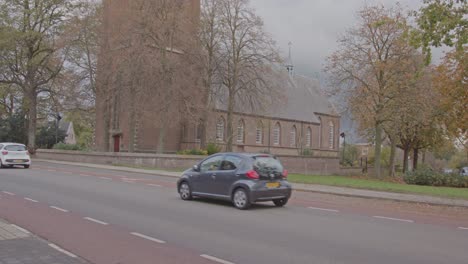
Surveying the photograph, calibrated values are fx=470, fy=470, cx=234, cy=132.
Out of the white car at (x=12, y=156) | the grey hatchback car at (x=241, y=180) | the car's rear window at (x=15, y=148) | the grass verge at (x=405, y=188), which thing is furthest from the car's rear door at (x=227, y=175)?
the car's rear window at (x=15, y=148)

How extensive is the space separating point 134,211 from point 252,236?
3.93 meters

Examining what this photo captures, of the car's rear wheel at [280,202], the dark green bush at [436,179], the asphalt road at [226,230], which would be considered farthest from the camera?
the dark green bush at [436,179]

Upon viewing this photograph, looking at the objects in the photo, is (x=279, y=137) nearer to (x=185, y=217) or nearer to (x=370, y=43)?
(x=370, y=43)

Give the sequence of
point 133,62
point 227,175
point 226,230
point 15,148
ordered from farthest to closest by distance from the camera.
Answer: point 133,62
point 15,148
point 227,175
point 226,230

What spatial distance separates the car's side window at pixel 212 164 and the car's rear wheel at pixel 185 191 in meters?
0.81

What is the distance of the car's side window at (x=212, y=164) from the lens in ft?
44.8

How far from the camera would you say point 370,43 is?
1513 inches


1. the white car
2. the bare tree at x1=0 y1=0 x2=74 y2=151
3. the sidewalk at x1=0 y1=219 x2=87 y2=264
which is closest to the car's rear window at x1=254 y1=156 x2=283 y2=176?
the sidewalk at x1=0 y1=219 x2=87 y2=264

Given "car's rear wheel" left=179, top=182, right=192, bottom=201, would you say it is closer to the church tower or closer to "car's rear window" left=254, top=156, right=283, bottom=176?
"car's rear window" left=254, top=156, right=283, bottom=176

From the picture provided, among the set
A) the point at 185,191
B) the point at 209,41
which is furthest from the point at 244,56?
the point at 185,191

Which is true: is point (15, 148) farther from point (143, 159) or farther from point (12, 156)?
point (143, 159)

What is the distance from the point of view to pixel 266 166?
13.1m

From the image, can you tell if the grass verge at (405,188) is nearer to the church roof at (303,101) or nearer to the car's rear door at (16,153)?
Result: the car's rear door at (16,153)

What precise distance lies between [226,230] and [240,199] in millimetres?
3386
